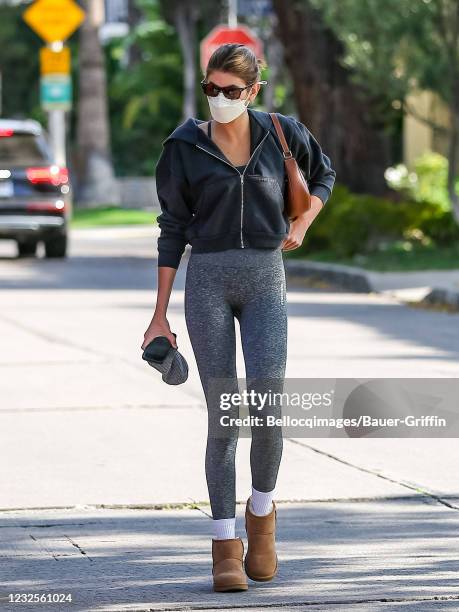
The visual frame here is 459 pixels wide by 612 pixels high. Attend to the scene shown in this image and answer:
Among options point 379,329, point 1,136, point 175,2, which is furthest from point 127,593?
point 175,2

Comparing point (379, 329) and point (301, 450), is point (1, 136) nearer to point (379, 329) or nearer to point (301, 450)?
point (379, 329)

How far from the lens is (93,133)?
44.4m

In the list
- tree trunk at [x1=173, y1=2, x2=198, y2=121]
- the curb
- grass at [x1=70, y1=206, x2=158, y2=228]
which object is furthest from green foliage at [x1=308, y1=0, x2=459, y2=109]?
tree trunk at [x1=173, y1=2, x2=198, y2=121]

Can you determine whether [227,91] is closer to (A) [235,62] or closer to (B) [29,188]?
(A) [235,62]

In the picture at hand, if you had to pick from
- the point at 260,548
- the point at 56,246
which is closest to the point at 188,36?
the point at 56,246

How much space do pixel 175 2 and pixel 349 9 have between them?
24135mm

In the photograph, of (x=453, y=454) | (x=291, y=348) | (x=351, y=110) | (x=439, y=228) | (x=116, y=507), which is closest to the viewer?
(x=116, y=507)

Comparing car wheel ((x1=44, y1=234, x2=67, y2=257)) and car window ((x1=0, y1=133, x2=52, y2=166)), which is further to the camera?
car wheel ((x1=44, y1=234, x2=67, y2=257))

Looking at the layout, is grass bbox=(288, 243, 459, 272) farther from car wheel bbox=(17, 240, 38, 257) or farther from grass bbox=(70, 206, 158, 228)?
grass bbox=(70, 206, 158, 228)

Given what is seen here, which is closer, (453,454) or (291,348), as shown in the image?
(453,454)

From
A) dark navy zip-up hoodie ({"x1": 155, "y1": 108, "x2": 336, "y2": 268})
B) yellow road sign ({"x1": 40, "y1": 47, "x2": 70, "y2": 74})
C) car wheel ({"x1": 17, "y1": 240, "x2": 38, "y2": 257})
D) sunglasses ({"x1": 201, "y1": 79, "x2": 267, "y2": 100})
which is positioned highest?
sunglasses ({"x1": 201, "y1": 79, "x2": 267, "y2": 100})

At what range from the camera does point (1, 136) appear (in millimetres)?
23125

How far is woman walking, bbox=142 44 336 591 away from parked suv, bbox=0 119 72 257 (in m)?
17.2

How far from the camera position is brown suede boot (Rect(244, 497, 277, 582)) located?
5828mm
